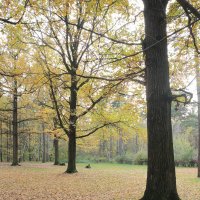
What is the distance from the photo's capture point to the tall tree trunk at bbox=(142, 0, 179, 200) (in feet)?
17.0

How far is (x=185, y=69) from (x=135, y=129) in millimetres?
5002

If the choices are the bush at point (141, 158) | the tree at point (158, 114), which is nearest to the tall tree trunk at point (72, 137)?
the tree at point (158, 114)

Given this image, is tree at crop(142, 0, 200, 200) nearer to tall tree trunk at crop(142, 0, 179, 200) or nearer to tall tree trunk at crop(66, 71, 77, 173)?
tall tree trunk at crop(142, 0, 179, 200)

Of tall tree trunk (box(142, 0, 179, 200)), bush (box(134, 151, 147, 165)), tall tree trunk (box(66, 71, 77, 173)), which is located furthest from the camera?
bush (box(134, 151, 147, 165))

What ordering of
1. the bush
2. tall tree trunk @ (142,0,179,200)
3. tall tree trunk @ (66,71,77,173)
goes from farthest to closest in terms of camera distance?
1. the bush
2. tall tree trunk @ (66,71,77,173)
3. tall tree trunk @ (142,0,179,200)

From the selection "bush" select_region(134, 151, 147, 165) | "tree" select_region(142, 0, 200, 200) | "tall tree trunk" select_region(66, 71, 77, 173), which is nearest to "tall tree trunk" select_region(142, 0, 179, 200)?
"tree" select_region(142, 0, 200, 200)

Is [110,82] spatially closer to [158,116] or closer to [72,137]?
[158,116]

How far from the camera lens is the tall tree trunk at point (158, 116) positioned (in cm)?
518

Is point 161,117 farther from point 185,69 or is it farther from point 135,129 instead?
point 135,129

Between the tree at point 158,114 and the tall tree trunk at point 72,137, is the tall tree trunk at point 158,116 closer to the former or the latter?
the tree at point 158,114

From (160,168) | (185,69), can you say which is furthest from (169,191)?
(185,69)

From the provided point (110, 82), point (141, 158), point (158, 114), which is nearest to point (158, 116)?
point (158, 114)

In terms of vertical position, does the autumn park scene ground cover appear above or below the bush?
above

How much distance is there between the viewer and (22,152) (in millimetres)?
43375
